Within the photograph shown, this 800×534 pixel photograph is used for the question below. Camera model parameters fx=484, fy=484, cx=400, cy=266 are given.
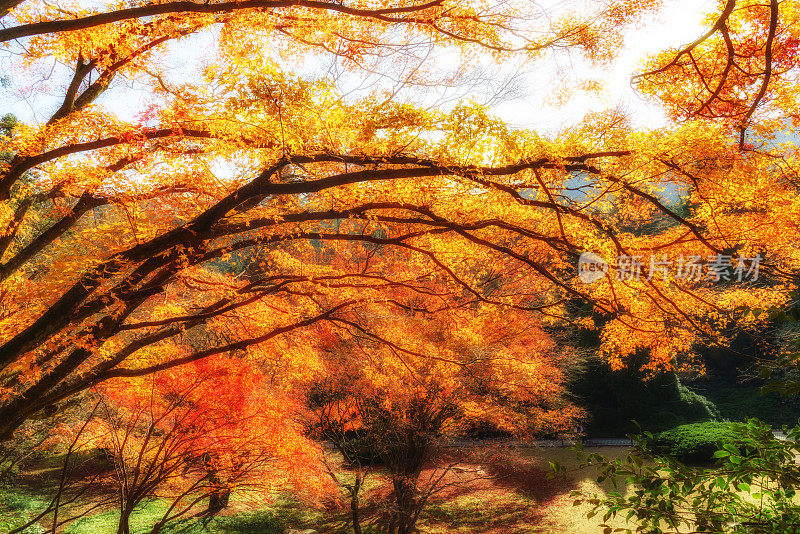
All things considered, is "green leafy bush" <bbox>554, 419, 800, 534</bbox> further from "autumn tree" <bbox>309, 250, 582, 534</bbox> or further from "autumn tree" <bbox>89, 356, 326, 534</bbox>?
"autumn tree" <bbox>309, 250, 582, 534</bbox>

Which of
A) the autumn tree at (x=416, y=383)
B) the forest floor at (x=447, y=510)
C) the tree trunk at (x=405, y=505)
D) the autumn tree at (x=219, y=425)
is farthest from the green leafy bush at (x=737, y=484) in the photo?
the tree trunk at (x=405, y=505)

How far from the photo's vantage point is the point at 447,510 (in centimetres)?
1199

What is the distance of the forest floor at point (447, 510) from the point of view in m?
10.8

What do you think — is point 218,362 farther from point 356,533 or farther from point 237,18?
point 237,18

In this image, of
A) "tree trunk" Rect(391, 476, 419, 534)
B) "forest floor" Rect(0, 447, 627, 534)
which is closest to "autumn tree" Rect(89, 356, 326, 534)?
"tree trunk" Rect(391, 476, 419, 534)

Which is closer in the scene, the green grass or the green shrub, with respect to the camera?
the green grass

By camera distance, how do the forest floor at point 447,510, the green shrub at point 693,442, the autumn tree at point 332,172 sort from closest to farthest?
the autumn tree at point 332,172, the forest floor at point 447,510, the green shrub at point 693,442

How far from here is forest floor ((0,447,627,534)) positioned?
1081 centimetres

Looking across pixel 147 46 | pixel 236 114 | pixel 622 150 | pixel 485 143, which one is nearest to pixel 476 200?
pixel 485 143

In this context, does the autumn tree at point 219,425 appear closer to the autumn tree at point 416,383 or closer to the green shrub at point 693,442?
the autumn tree at point 416,383

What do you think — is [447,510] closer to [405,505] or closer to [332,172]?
[405,505]

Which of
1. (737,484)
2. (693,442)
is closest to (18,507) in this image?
(737,484)

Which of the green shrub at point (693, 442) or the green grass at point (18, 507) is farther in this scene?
the green shrub at point (693, 442)

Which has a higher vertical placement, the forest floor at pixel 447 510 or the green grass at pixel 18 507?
the green grass at pixel 18 507
